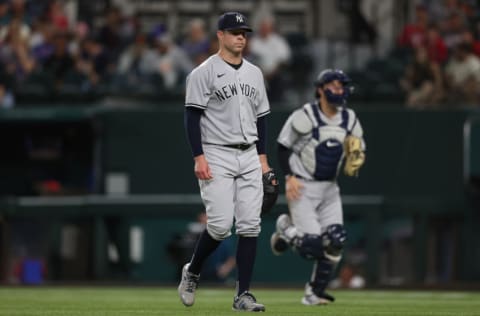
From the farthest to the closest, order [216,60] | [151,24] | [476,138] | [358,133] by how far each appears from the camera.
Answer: [151,24] → [476,138] → [358,133] → [216,60]

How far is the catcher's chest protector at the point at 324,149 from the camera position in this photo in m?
10.6

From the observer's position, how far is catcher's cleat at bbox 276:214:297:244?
10.6 meters

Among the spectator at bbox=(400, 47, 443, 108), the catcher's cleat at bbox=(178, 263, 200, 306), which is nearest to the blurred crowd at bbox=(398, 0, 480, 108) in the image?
the spectator at bbox=(400, 47, 443, 108)

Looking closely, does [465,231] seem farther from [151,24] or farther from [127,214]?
[151,24]

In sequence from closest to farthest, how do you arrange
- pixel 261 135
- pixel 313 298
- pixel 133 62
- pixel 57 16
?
pixel 261 135 < pixel 313 298 < pixel 133 62 < pixel 57 16

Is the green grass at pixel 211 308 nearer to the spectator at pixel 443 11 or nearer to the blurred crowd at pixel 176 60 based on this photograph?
the blurred crowd at pixel 176 60

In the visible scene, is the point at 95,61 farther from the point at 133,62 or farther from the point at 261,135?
the point at 261,135

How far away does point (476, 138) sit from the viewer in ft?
58.6

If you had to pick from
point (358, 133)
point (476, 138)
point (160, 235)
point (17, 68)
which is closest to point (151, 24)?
point (17, 68)

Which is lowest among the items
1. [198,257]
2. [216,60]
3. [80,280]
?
[80,280]

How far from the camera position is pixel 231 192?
28.0 feet

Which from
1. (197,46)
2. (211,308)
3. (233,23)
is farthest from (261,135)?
(197,46)

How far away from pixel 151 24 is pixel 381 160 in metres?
5.57

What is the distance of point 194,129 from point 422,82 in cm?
1011
